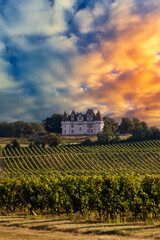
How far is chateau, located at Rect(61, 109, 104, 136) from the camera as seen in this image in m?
129

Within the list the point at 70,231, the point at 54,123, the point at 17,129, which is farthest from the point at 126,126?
the point at 70,231

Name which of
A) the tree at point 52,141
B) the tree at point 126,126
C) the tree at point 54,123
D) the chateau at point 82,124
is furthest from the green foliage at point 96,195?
the tree at point 54,123

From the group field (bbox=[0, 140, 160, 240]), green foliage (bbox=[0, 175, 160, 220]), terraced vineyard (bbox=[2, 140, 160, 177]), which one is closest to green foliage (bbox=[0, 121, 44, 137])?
terraced vineyard (bbox=[2, 140, 160, 177])

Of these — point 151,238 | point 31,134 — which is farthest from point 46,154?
point 151,238

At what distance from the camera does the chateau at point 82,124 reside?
5069 inches

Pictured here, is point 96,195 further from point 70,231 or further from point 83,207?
point 70,231

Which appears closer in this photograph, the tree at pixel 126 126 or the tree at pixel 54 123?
the tree at pixel 126 126

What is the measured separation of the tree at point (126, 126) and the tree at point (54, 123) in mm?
34108

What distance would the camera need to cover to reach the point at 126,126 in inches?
5108

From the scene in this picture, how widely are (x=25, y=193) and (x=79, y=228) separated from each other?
7.08 metres

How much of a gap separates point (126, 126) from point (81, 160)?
70.1m

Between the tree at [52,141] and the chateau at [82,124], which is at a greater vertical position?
the chateau at [82,124]

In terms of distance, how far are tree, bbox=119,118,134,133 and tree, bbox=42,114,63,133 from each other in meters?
34.1

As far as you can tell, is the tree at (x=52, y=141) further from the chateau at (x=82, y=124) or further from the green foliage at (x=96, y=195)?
the green foliage at (x=96, y=195)
